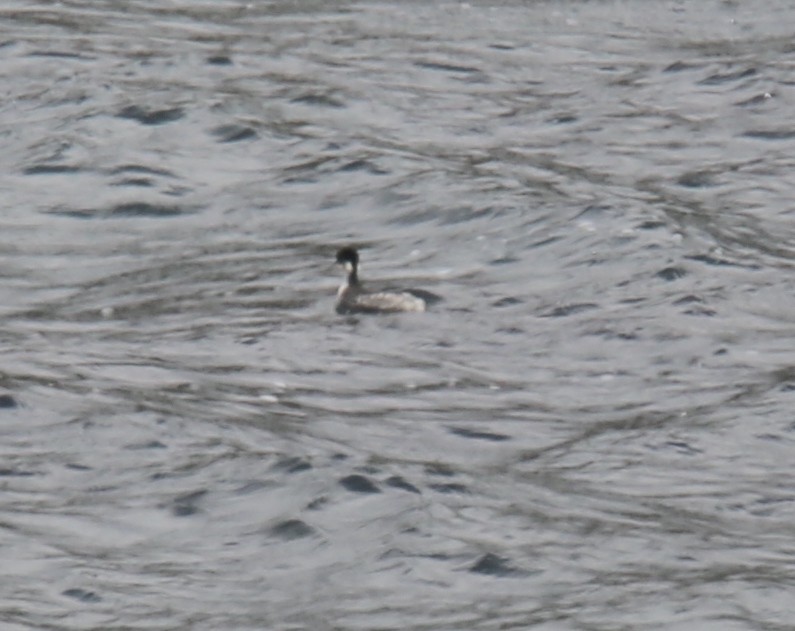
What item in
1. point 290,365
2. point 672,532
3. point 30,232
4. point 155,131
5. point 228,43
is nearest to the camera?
point 672,532

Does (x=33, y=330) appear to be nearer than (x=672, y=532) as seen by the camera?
No

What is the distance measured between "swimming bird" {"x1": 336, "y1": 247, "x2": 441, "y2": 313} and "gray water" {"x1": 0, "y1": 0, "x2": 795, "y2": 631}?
0.41ft

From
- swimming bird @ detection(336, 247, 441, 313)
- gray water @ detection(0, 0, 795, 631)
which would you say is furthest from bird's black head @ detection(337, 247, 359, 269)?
gray water @ detection(0, 0, 795, 631)

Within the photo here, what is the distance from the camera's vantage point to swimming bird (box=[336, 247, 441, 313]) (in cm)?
1756

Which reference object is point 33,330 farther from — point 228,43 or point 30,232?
point 228,43

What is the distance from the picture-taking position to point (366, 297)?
17609 millimetres

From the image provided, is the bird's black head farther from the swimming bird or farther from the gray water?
the gray water

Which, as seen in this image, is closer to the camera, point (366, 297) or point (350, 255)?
point (366, 297)

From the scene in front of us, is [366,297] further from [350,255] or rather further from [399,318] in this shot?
[350,255]

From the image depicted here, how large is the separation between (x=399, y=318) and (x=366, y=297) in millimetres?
286

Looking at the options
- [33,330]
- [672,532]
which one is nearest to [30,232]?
[33,330]

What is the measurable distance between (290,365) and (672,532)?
382cm

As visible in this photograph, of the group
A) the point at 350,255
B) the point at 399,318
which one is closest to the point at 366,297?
the point at 399,318

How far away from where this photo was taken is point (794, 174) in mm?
21297
